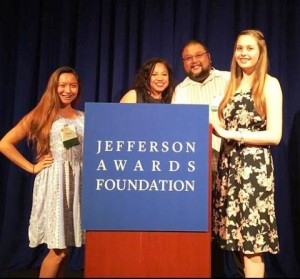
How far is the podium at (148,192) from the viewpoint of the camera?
1.89 meters

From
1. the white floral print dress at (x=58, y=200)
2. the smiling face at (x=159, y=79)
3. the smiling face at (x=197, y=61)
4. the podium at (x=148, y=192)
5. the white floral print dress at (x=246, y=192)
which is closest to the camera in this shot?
the podium at (x=148, y=192)

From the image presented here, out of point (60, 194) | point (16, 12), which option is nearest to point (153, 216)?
point (60, 194)

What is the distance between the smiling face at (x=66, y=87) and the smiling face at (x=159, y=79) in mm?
552

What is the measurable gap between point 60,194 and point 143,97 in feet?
2.92

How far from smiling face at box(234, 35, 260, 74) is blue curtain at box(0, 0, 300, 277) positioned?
146cm

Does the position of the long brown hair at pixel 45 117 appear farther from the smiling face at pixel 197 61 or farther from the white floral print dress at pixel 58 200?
the smiling face at pixel 197 61

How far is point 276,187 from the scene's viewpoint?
3.65 meters

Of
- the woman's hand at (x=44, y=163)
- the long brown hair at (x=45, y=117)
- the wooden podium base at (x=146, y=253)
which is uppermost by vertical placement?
the long brown hair at (x=45, y=117)

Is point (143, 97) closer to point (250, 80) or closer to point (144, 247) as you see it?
point (250, 80)

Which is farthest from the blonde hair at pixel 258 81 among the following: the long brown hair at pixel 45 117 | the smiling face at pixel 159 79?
the long brown hair at pixel 45 117

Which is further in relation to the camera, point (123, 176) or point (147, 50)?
point (147, 50)

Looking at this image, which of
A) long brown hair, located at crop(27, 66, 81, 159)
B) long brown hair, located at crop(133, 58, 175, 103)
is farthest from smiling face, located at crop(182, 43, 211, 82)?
long brown hair, located at crop(27, 66, 81, 159)

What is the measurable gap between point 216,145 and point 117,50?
4.43 ft

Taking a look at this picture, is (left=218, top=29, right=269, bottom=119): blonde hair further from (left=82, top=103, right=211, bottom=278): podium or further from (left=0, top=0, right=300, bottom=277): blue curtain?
(left=0, top=0, right=300, bottom=277): blue curtain
